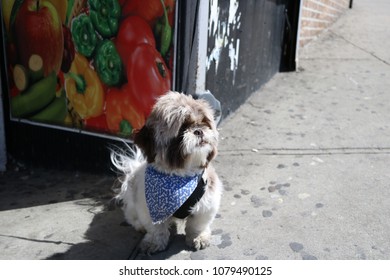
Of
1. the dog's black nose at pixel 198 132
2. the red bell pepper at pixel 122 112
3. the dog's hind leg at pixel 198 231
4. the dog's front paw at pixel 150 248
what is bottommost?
the dog's front paw at pixel 150 248

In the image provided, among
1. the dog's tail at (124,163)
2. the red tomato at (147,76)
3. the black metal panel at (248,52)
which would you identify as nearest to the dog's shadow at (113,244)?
the dog's tail at (124,163)

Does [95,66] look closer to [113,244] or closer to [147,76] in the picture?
[147,76]

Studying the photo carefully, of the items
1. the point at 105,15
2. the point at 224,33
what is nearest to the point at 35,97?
Result: the point at 105,15

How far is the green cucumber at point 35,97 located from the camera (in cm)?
433

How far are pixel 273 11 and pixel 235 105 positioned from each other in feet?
5.75

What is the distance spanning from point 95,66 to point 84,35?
28 cm

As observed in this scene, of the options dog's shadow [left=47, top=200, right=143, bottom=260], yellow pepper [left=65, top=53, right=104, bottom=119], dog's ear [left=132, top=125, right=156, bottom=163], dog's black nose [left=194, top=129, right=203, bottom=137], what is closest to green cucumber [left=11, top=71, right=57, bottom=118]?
yellow pepper [left=65, top=53, right=104, bottom=119]

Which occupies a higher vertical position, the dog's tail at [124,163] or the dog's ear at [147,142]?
the dog's ear at [147,142]

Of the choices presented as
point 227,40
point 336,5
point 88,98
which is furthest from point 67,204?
point 336,5

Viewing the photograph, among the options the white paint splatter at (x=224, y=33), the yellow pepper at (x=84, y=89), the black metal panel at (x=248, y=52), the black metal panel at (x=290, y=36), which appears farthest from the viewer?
the black metal panel at (x=290, y=36)

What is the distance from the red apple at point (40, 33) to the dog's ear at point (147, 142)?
180 centimetres

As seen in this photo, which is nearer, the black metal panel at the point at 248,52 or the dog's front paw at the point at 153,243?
the dog's front paw at the point at 153,243

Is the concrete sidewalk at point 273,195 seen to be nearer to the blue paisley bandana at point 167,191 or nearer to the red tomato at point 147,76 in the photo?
the blue paisley bandana at point 167,191

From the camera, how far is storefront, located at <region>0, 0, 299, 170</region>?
3807 mm
